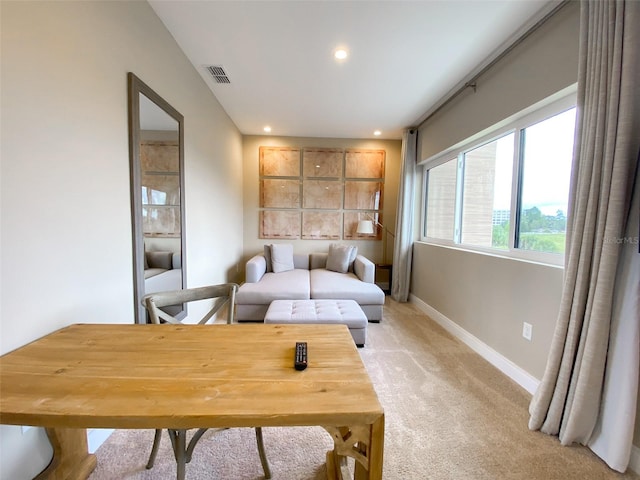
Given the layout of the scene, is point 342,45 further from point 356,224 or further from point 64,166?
point 356,224

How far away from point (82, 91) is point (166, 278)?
1.24 m

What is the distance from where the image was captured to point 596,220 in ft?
4.11

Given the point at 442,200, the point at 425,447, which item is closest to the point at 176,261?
the point at 425,447

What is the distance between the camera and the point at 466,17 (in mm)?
1698

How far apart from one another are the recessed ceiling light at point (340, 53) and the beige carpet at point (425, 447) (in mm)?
2576

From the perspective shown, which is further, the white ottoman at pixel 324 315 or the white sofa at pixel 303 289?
the white sofa at pixel 303 289

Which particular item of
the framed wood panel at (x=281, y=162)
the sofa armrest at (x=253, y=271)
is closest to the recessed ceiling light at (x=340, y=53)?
the framed wood panel at (x=281, y=162)

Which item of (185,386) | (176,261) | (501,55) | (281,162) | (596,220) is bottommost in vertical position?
(185,386)

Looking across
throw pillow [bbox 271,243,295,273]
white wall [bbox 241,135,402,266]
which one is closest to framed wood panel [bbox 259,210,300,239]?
white wall [bbox 241,135,402,266]

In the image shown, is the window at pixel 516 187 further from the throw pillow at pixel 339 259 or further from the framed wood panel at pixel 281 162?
the framed wood panel at pixel 281 162

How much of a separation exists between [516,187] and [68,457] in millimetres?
3160

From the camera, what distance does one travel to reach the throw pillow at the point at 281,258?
3781 millimetres

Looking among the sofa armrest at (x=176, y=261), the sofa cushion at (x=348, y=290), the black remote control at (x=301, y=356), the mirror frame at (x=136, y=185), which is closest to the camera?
the black remote control at (x=301, y=356)

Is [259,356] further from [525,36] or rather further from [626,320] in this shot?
[525,36]
